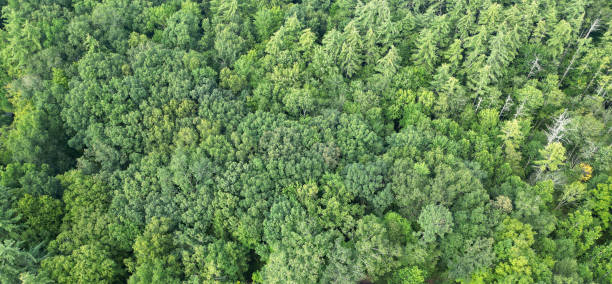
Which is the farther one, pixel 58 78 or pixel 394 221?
pixel 58 78

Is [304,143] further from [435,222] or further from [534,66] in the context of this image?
[534,66]

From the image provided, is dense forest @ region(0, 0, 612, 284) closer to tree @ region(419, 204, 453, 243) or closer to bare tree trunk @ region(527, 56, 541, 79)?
tree @ region(419, 204, 453, 243)

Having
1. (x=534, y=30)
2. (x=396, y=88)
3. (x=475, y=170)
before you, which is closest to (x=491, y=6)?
(x=534, y=30)

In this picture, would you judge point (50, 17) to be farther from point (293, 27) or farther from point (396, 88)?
point (396, 88)

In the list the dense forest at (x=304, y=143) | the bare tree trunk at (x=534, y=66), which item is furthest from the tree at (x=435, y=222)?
the bare tree trunk at (x=534, y=66)

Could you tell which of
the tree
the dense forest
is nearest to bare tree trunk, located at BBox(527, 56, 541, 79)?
the dense forest

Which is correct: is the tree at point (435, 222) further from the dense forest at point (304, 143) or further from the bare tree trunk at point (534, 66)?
the bare tree trunk at point (534, 66)

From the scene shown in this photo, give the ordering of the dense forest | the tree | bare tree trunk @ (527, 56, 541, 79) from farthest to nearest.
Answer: bare tree trunk @ (527, 56, 541, 79)
the dense forest
the tree

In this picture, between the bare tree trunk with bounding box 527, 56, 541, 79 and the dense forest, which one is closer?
the dense forest

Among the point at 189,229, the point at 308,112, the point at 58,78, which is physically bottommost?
the point at 189,229
